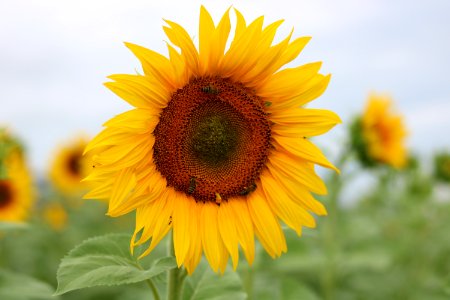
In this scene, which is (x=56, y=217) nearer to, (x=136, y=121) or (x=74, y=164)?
(x=74, y=164)

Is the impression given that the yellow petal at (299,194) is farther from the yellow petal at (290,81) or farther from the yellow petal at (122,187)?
the yellow petal at (122,187)

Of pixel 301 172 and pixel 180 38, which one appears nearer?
pixel 180 38

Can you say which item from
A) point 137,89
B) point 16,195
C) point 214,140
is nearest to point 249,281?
point 214,140

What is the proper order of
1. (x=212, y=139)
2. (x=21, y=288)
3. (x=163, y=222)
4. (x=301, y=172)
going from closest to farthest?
(x=163, y=222), (x=301, y=172), (x=212, y=139), (x=21, y=288)

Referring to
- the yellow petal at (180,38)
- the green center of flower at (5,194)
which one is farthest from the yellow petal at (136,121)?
the green center of flower at (5,194)

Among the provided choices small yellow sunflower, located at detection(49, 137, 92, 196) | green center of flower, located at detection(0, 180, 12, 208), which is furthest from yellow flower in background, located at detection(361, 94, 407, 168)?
small yellow sunflower, located at detection(49, 137, 92, 196)

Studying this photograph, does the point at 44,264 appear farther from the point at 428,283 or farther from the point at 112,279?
the point at 112,279
